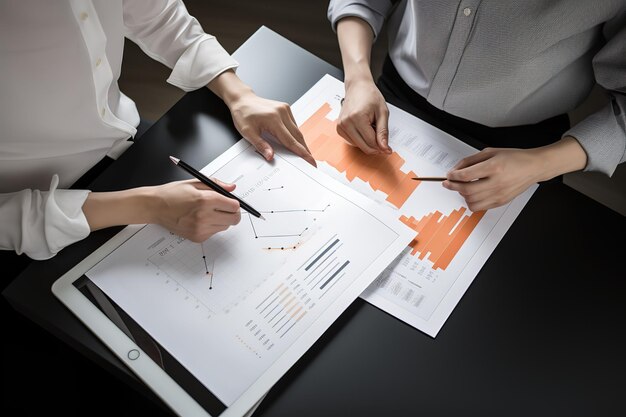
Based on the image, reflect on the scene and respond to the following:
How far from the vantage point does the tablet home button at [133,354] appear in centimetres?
66

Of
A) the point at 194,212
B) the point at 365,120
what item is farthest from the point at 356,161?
the point at 194,212

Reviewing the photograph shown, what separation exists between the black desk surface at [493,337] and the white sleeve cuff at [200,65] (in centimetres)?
18

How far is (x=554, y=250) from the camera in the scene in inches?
31.1

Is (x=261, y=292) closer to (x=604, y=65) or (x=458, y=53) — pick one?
(x=458, y=53)

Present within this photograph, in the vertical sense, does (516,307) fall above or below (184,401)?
above

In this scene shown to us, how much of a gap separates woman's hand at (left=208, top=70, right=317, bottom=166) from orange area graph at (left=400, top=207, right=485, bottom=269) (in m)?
0.21

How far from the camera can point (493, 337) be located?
28.2 inches

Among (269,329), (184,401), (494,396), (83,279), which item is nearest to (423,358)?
(494,396)

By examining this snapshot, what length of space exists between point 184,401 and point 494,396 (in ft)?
1.36

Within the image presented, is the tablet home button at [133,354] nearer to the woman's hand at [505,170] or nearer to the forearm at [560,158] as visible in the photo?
the woman's hand at [505,170]

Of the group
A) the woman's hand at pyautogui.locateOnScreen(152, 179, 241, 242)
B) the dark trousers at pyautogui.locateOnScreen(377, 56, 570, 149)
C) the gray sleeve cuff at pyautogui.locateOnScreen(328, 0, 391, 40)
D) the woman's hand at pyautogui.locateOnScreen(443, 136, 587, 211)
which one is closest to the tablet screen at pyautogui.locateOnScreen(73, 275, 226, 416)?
the woman's hand at pyautogui.locateOnScreen(152, 179, 241, 242)

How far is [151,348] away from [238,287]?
0.46ft

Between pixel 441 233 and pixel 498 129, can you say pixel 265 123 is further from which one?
pixel 498 129

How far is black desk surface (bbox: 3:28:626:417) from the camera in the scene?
2.21 feet
